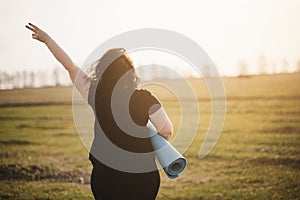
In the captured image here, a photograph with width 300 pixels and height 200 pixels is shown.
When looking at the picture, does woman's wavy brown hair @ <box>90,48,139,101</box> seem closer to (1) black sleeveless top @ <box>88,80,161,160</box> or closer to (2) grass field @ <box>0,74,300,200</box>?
(1) black sleeveless top @ <box>88,80,161,160</box>

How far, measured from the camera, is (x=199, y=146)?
6805 mm

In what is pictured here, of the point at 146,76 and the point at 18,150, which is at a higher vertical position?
the point at 146,76

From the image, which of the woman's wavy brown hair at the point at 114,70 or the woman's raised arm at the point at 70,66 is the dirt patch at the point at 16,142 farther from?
the woman's wavy brown hair at the point at 114,70

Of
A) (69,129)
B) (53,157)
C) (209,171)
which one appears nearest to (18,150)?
(53,157)

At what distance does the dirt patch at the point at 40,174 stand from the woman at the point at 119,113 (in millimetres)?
3220

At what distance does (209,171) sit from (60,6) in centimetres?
253

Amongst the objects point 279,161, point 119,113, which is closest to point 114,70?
point 119,113

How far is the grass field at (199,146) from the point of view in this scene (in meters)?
5.30

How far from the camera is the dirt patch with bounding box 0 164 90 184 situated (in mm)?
5633

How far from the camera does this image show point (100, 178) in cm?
244

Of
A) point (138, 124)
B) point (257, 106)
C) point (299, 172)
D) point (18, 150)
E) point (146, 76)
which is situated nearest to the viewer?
point (138, 124)

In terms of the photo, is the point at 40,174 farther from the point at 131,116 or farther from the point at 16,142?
the point at 131,116

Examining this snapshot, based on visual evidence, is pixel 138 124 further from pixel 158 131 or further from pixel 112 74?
pixel 112 74

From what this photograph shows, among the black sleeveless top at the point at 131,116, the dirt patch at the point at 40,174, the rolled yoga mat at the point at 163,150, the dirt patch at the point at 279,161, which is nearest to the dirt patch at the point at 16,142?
the dirt patch at the point at 40,174
